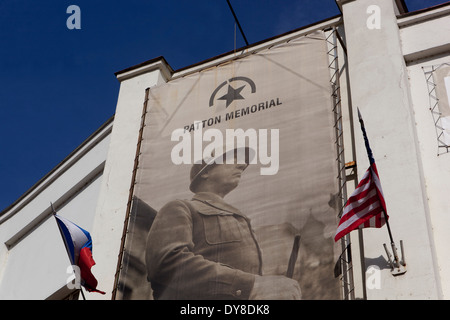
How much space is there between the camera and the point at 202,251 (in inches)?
414

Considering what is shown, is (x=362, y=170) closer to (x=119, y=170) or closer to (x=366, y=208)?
(x=366, y=208)

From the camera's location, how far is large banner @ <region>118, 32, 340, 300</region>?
32.4 ft

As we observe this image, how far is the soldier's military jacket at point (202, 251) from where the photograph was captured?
10.0 m

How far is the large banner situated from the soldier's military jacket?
2 centimetres

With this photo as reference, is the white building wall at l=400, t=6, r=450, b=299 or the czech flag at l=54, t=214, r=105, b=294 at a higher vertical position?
the white building wall at l=400, t=6, r=450, b=299

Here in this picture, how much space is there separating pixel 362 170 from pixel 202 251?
2.60m

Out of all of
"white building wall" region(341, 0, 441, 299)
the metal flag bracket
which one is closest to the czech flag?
"white building wall" region(341, 0, 441, 299)

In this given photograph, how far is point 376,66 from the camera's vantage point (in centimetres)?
1138

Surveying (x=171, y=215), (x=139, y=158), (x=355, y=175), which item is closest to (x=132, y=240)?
(x=171, y=215)

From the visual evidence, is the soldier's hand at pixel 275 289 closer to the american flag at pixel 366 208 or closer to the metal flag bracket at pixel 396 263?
the american flag at pixel 366 208

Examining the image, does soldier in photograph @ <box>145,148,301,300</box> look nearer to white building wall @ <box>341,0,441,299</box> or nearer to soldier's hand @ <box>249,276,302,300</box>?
soldier's hand @ <box>249,276,302,300</box>

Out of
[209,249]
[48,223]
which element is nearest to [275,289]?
[209,249]

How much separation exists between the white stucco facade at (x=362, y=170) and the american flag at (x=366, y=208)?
1.65 ft

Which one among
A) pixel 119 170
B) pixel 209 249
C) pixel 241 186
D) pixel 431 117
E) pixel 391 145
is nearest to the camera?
pixel 391 145
